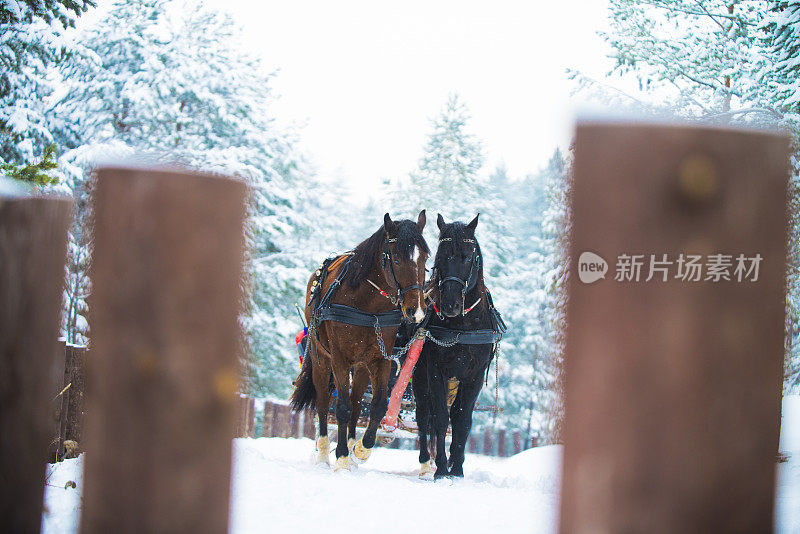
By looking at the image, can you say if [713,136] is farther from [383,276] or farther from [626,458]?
[383,276]

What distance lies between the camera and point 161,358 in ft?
4.55

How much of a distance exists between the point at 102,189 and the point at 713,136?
116cm

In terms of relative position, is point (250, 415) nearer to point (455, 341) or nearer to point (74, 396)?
point (74, 396)

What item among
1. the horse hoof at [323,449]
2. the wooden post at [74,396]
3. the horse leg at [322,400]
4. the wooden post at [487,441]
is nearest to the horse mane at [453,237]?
the horse leg at [322,400]

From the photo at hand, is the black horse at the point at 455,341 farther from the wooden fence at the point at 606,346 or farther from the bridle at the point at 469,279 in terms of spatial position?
the wooden fence at the point at 606,346

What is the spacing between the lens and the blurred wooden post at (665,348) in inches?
47.4

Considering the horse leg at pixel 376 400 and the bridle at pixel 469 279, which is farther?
the horse leg at pixel 376 400

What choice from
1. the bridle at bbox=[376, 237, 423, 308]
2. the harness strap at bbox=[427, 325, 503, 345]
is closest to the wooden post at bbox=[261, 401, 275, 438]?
the bridle at bbox=[376, 237, 423, 308]

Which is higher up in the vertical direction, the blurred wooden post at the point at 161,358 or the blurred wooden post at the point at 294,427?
the blurred wooden post at the point at 161,358

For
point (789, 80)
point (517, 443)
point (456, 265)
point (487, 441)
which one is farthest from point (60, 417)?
point (517, 443)

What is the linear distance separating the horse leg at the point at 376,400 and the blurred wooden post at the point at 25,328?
15.7ft

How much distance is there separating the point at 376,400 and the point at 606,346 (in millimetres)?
5804

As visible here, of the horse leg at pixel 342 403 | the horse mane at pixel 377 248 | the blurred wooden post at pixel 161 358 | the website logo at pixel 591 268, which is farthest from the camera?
the horse leg at pixel 342 403

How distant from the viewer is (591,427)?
120 cm
